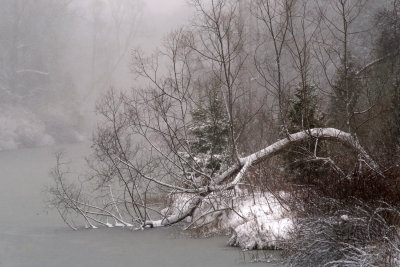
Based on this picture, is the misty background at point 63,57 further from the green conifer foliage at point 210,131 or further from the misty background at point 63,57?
the green conifer foliage at point 210,131

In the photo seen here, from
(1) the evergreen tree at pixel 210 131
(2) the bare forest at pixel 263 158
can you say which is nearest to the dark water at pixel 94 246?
(2) the bare forest at pixel 263 158

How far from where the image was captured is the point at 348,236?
6.75m

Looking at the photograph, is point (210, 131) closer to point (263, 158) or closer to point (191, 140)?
point (191, 140)

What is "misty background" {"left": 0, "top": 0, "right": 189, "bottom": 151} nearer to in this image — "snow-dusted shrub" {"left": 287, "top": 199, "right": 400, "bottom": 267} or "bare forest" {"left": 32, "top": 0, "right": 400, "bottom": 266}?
"bare forest" {"left": 32, "top": 0, "right": 400, "bottom": 266}

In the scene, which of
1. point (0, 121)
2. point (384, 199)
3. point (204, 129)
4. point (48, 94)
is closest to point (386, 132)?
point (204, 129)

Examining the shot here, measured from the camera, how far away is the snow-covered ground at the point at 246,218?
9484 mm

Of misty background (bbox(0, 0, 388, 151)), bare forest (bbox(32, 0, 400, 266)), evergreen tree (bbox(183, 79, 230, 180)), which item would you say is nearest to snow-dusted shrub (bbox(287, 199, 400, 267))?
bare forest (bbox(32, 0, 400, 266))

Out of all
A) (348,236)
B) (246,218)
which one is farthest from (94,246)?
(348,236)

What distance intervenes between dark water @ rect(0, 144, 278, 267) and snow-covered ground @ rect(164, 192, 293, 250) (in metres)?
0.32

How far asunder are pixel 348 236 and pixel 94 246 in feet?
21.0

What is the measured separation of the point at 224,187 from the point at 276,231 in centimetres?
255

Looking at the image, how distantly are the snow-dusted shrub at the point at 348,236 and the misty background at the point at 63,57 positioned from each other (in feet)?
122

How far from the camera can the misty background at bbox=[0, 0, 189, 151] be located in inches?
1761

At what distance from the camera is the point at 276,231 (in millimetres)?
9422
